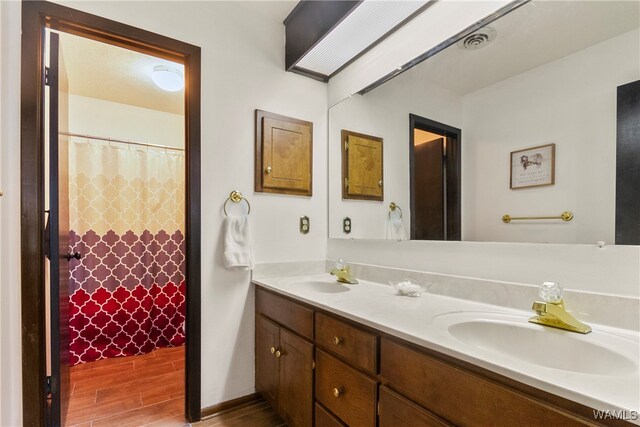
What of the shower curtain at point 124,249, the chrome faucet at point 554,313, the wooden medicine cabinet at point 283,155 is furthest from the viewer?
the shower curtain at point 124,249

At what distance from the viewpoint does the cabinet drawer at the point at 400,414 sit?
2.72ft

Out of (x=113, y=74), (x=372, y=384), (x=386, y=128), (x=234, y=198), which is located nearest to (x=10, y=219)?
(x=234, y=198)

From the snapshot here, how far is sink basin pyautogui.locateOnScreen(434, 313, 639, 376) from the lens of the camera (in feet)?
2.56

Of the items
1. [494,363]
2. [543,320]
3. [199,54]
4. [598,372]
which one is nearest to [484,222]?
[543,320]

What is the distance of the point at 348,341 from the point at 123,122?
305cm

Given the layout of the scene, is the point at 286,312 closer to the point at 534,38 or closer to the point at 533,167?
the point at 533,167

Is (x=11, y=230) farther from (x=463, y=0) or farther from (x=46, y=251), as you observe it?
(x=463, y=0)

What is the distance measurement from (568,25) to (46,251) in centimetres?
225

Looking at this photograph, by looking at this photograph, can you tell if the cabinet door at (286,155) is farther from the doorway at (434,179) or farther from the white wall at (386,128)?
the doorway at (434,179)

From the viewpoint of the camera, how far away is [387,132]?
69.6 inches

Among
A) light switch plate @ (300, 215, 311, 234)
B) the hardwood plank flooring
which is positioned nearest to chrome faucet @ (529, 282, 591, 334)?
light switch plate @ (300, 215, 311, 234)

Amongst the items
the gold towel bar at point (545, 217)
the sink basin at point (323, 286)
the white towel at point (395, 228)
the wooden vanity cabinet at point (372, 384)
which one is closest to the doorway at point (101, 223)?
the wooden vanity cabinet at point (372, 384)

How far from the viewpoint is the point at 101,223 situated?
2549mm

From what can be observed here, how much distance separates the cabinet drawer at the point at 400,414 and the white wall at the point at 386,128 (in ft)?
2.78
